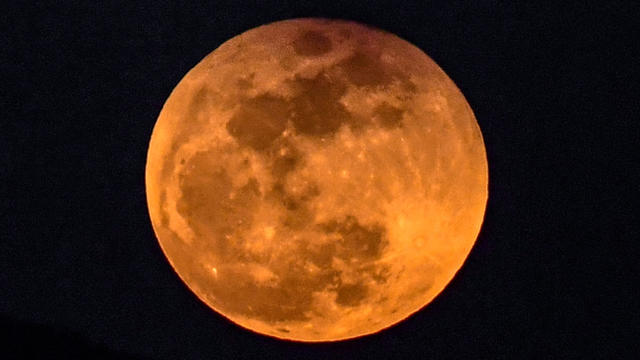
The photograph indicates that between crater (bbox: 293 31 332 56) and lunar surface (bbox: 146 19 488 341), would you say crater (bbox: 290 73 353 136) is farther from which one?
crater (bbox: 293 31 332 56)

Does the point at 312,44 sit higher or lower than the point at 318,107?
higher

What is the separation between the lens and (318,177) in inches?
125

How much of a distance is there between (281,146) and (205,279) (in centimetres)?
102

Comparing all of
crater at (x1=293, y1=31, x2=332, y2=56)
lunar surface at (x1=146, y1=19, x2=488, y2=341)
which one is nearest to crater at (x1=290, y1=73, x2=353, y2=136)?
lunar surface at (x1=146, y1=19, x2=488, y2=341)

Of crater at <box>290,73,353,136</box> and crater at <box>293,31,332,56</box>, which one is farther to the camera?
crater at <box>293,31,332,56</box>

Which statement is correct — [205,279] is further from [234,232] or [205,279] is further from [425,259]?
[425,259]

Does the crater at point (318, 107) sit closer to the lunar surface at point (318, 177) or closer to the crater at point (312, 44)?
the lunar surface at point (318, 177)

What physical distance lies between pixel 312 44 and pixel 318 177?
2.74ft

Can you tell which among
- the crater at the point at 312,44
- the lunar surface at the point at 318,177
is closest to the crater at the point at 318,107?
the lunar surface at the point at 318,177

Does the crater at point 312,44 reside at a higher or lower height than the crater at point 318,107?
higher

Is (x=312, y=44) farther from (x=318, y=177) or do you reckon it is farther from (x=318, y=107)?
(x=318, y=177)

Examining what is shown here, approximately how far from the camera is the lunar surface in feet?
10.5

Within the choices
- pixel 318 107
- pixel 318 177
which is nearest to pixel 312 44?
pixel 318 107

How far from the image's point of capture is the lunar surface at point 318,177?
10.5 ft
